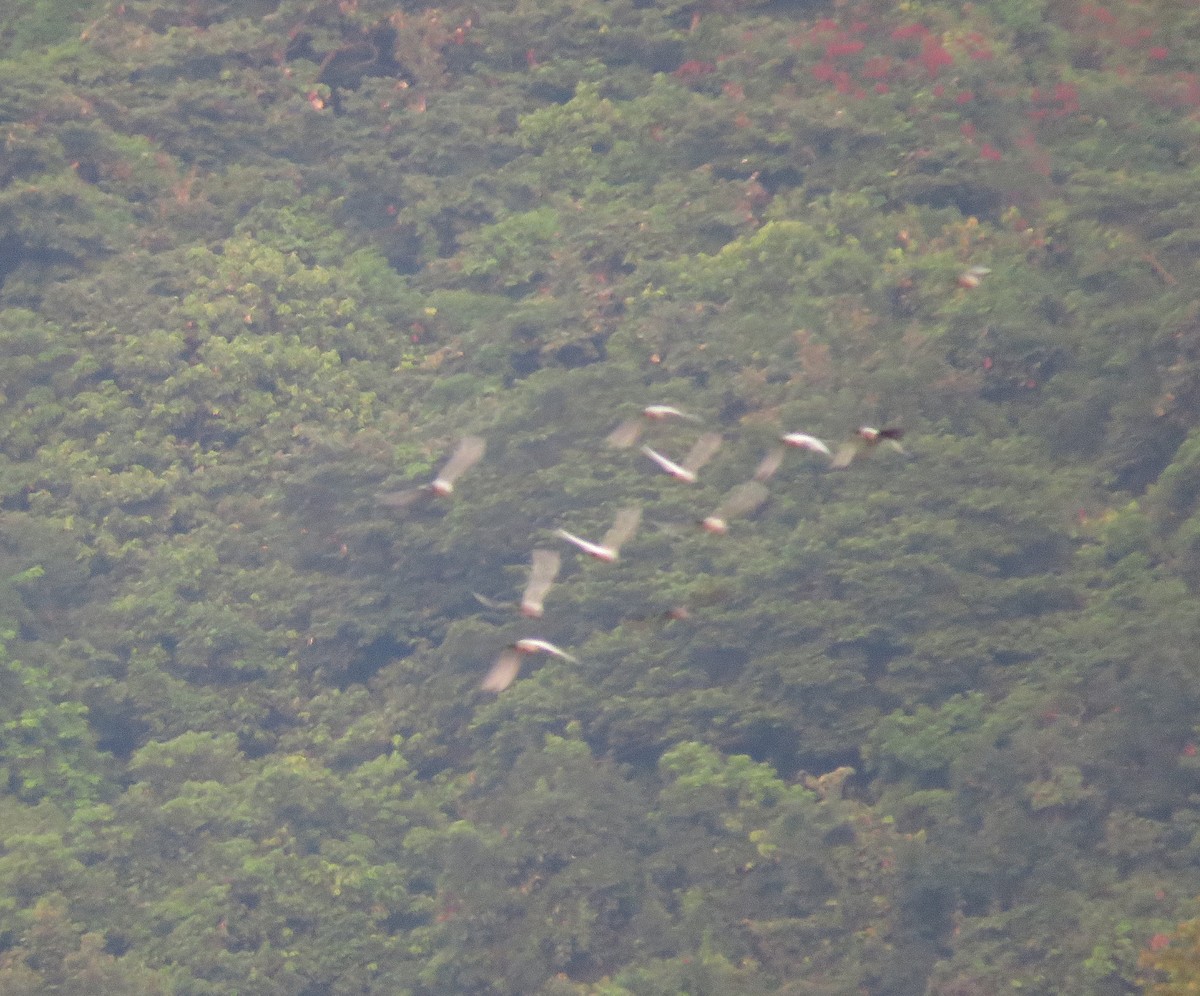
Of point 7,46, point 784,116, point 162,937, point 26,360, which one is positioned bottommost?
point 162,937

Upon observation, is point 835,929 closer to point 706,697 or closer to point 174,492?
point 706,697

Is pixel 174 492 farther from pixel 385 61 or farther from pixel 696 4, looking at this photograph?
pixel 696 4

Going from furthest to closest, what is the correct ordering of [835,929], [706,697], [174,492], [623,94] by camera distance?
[623,94]
[174,492]
[706,697]
[835,929]

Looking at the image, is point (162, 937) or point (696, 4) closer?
point (162, 937)

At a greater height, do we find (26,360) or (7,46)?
(7,46)

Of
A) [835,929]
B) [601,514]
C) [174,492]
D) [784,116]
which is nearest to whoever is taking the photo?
[835,929]

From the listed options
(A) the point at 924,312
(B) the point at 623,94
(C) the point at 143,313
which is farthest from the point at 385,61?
(A) the point at 924,312

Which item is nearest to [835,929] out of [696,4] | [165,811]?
[165,811]
